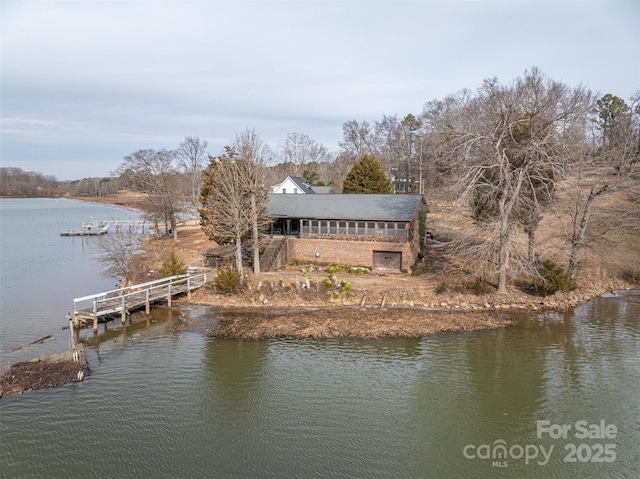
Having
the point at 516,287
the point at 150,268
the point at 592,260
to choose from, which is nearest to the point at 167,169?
the point at 150,268

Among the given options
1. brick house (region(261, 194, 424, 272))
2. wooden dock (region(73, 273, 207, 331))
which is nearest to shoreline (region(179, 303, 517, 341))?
wooden dock (region(73, 273, 207, 331))

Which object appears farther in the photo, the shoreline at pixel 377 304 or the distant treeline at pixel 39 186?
the distant treeline at pixel 39 186

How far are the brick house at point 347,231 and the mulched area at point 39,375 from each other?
13596 mm

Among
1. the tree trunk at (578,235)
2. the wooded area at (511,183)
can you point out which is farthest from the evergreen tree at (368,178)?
the tree trunk at (578,235)

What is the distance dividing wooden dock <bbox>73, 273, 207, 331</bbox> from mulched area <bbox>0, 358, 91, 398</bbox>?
145 inches

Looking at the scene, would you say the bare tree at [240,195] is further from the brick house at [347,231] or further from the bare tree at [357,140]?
the bare tree at [357,140]

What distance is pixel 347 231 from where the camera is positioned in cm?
3022

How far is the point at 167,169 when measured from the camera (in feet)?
157

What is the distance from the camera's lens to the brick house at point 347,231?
2892 cm

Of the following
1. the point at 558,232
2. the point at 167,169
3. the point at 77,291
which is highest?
the point at 167,169

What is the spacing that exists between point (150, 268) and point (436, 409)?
23.4 meters

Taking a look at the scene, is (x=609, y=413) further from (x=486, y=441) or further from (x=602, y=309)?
(x=602, y=309)

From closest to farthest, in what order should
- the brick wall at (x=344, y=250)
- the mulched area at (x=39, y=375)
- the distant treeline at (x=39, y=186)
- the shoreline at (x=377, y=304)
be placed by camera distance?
1. the mulched area at (x=39, y=375)
2. the shoreline at (x=377, y=304)
3. the brick wall at (x=344, y=250)
4. the distant treeline at (x=39, y=186)

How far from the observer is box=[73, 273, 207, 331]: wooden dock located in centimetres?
2116
